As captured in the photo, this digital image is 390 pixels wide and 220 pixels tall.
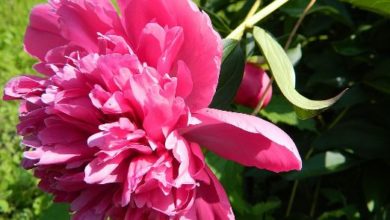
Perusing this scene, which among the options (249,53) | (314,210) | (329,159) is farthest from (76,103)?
(314,210)

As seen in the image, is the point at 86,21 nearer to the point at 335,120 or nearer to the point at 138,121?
the point at 138,121

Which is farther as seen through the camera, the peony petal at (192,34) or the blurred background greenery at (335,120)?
the blurred background greenery at (335,120)

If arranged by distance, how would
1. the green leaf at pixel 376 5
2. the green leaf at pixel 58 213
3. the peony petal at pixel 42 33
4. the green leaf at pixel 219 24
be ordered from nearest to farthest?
1. the peony petal at pixel 42 33
2. the green leaf at pixel 376 5
3. the green leaf at pixel 219 24
4. the green leaf at pixel 58 213

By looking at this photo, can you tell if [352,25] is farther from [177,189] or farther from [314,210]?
[177,189]

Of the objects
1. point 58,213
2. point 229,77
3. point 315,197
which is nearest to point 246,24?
point 229,77

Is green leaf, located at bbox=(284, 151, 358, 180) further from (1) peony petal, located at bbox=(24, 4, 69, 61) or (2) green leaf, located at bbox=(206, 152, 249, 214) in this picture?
(1) peony petal, located at bbox=(24, 4, 69, 61)

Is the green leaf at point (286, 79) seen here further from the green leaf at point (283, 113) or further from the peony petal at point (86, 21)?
the green leaf at point (283, 113)

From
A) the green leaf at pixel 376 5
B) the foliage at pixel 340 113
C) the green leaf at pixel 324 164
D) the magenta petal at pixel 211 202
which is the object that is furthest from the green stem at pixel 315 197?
the magenta petal at pixel 211 202
